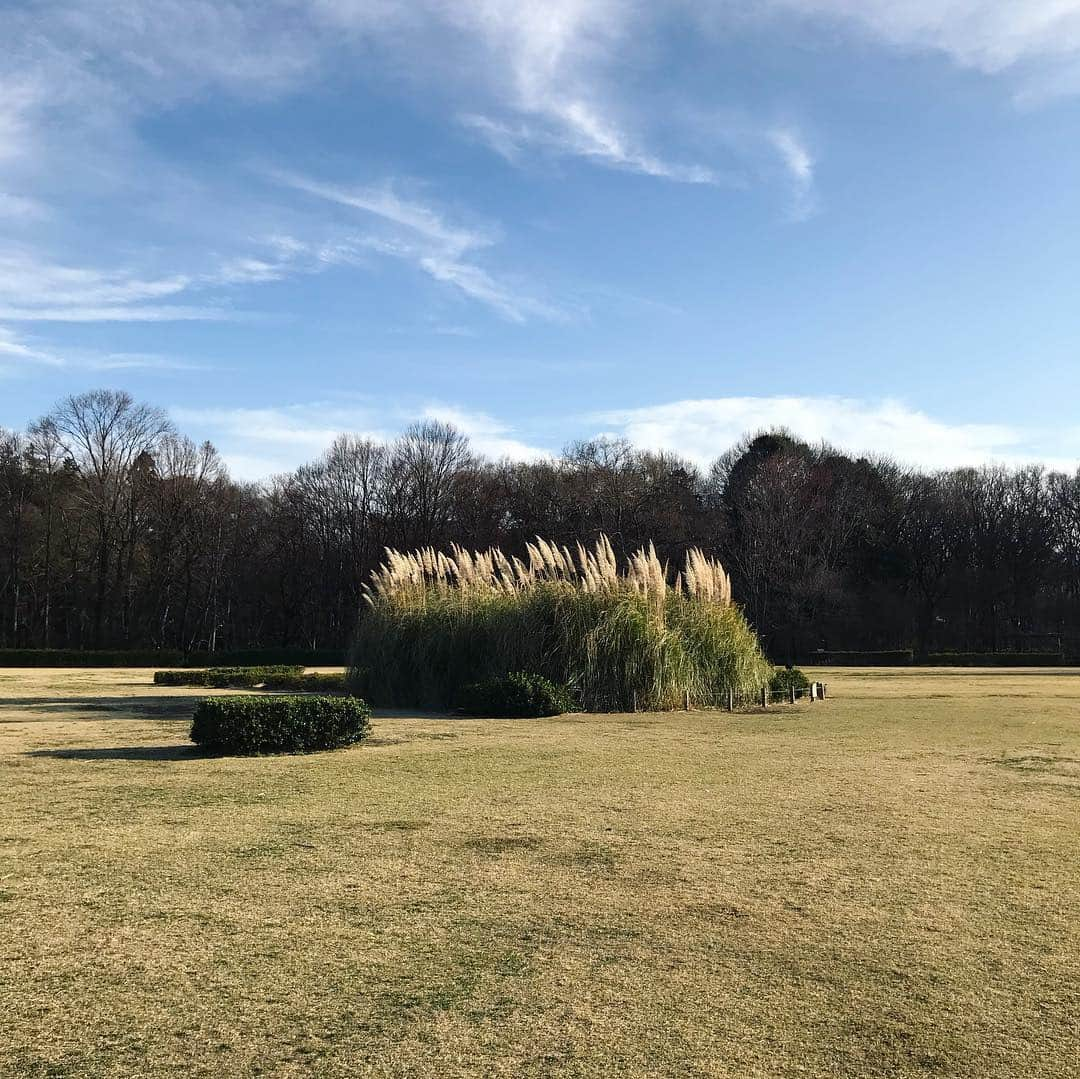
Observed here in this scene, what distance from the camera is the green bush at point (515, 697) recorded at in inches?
571

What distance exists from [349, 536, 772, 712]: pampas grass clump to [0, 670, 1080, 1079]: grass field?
256 inches

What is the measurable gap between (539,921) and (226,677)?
65.1ft

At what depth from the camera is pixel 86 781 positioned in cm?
825

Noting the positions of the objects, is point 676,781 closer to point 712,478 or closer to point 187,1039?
point 187,1039

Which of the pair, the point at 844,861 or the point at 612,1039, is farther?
the point at 844,861

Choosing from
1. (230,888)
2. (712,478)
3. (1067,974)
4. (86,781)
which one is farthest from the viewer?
(712,478)

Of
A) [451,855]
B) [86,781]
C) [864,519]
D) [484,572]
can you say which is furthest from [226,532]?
[451,855]

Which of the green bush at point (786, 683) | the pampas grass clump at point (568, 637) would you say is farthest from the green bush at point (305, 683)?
the green bush at point (786, 683)

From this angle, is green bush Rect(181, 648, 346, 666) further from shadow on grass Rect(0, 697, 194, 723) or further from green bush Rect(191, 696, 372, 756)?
green bush Rect(191, 696, 372, 756)

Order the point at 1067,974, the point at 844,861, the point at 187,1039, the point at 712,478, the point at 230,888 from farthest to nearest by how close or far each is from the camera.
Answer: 1. the point at 712,478
2. the point at 844,861
3. the point at 230,888
4. the point at 1067,974
5. the point at 187,1039

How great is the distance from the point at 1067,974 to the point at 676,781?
478 centimetres

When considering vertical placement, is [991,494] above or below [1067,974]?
above

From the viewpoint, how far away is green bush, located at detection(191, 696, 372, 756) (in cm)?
1020

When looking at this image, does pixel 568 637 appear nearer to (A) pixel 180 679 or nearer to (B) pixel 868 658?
(A) pixel 180 679
